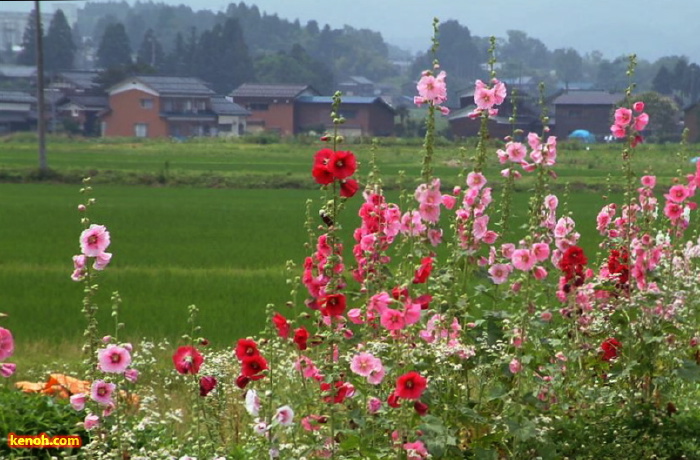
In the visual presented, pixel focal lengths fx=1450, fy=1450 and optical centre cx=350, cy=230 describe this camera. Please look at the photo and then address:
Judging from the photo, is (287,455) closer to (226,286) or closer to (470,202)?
(470,202)

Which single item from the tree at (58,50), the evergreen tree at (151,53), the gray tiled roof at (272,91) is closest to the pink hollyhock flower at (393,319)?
the gray tiled roof at (272,91)

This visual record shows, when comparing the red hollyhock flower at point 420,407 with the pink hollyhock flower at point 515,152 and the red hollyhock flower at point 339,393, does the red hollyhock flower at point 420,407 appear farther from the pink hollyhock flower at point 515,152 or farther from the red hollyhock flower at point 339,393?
the pink hollyhock flower at point 515,152

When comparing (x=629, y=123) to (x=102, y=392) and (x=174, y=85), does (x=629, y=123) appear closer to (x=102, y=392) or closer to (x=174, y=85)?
(x=102, y=392)

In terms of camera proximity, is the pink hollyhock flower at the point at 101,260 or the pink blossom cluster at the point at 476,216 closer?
the pink hollyhock flower at the point at 101,260

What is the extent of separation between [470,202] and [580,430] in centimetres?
75

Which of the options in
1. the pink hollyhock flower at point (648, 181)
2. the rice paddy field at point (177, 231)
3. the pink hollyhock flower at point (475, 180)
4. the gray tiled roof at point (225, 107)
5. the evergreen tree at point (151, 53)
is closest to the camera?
the pink hollyhock flower at point (475, 180)

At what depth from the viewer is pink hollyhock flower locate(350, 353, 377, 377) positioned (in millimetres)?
3557

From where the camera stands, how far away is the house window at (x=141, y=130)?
217ft

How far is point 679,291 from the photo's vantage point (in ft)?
16.9

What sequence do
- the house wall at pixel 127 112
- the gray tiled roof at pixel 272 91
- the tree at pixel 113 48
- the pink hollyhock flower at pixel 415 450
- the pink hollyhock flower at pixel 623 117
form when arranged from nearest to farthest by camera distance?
the pink hollyhock flower at pixel 415 450 < the pink hollyhock flower at pixel 623 117 < the house wall at pixel 127 112 < the gray tiled roof at pixel 272 91 < the tree at pixel 113 48

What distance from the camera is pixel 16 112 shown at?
6475cm

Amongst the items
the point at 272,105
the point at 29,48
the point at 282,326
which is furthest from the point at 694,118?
the point at 29,48

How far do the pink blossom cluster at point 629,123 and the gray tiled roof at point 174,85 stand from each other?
199 ft

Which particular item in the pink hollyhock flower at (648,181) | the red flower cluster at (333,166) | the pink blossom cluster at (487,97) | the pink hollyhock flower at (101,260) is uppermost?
the pink blossom cluster at (487,97)
